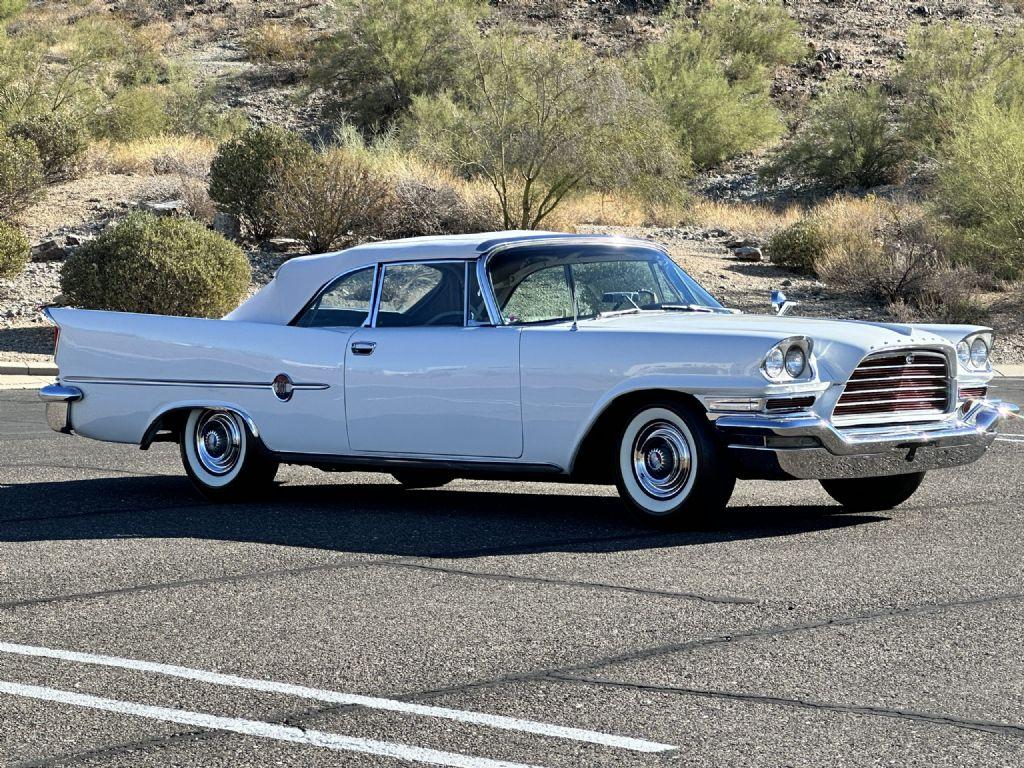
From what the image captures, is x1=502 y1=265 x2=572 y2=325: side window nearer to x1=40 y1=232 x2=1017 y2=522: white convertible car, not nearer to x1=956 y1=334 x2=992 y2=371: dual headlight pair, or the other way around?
x1=40 y1=232 x2=1017 y2=522: white convertible car

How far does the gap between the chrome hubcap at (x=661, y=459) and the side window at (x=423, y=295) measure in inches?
54.9

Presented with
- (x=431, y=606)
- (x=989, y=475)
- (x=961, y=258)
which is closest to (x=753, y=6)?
(x=961, y=258)

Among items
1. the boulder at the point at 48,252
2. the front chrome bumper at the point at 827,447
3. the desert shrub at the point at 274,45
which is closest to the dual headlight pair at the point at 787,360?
the front chrome bumper at the point at 827,447

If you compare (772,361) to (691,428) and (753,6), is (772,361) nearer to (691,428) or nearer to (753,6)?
(691,428)

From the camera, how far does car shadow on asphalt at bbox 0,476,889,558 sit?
8.62m

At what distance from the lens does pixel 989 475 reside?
11242 millimetres

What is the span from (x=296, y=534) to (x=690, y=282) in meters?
2.97

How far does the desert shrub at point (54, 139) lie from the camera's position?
34750 millimetres

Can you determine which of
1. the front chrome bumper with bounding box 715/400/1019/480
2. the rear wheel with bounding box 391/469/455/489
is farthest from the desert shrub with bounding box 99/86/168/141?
the front chrome bumper with bounding box 715/400/1019/480

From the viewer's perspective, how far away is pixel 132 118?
150ft

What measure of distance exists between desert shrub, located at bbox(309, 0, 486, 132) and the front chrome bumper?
140 ft

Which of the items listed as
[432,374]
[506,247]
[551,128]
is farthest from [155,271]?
[432,374]

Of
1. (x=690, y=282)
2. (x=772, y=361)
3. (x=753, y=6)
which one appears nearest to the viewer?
(x=772, y=361)

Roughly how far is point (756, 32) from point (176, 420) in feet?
189
